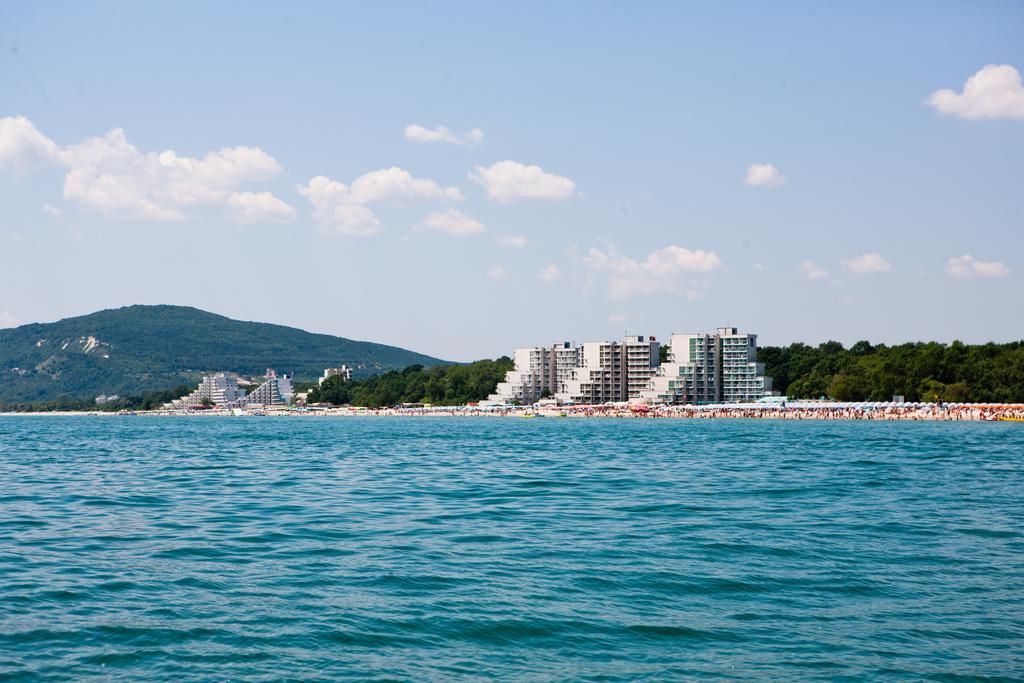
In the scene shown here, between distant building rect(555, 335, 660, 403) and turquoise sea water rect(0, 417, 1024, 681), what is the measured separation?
16256 cm

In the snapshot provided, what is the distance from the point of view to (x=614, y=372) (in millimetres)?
192625

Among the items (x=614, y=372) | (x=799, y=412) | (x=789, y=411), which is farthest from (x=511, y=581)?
(x=614, y=372)

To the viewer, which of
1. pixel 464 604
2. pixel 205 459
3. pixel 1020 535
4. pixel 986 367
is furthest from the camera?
pixel 986 367

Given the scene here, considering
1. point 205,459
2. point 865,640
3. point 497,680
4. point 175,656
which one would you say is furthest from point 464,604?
point 205,459

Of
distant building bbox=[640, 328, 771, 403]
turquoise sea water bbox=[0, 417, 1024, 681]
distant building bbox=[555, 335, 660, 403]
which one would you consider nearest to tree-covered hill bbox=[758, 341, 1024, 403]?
distant building bbox=[640, 328, 771, 403]

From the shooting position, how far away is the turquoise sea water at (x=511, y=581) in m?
10.7

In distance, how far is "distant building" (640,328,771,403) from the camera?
176625mm

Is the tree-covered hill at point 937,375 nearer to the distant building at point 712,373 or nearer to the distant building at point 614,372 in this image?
the distant building at point 712,373

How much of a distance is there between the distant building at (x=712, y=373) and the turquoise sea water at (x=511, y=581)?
149283mm

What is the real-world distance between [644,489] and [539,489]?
2.87 meters

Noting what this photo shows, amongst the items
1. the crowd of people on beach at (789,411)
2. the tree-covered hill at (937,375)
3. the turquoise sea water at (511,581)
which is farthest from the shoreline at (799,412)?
the turquoise sea water at (511,581)

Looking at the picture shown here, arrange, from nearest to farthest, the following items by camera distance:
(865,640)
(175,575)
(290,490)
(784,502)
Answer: (865,640), (175,575), (784,502), (290,490)

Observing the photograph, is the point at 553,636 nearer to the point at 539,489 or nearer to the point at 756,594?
the point at 756,594

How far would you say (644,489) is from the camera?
27.3 meters
